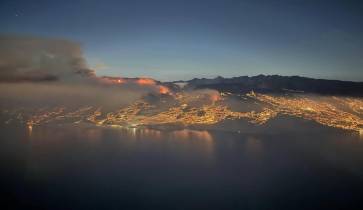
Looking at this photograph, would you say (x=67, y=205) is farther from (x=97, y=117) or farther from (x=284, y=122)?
(x=97, y=117)

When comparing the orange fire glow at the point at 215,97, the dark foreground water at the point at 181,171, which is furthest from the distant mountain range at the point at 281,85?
the dark foreground water at the point at 181,171

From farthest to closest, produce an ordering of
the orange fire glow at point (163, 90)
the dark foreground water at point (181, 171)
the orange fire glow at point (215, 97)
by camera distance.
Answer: the orange fire glow at point (163, 90) < the orange fire glow at point (215, 97) < the dark foreground water at point (181, 171)

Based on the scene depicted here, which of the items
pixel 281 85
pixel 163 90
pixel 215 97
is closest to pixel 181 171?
pixel 215 97

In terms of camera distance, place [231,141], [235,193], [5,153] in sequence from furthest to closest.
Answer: [231,141] < [5,153] < [235,193]

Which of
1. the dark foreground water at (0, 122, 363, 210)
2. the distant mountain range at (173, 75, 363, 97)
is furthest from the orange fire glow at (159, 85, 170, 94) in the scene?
the dark foreground water at (0, 122, 363, 210)

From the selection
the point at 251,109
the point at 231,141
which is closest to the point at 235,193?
the point at 231,141

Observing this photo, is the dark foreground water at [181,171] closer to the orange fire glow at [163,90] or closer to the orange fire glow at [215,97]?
the orange fire glow at [215,97]

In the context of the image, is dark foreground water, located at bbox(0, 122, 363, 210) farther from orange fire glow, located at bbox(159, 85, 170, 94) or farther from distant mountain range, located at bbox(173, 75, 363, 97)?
orange fire glow, located at bbox(159, 85, 170, 94)

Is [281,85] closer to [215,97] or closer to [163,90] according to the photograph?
[215,97]
